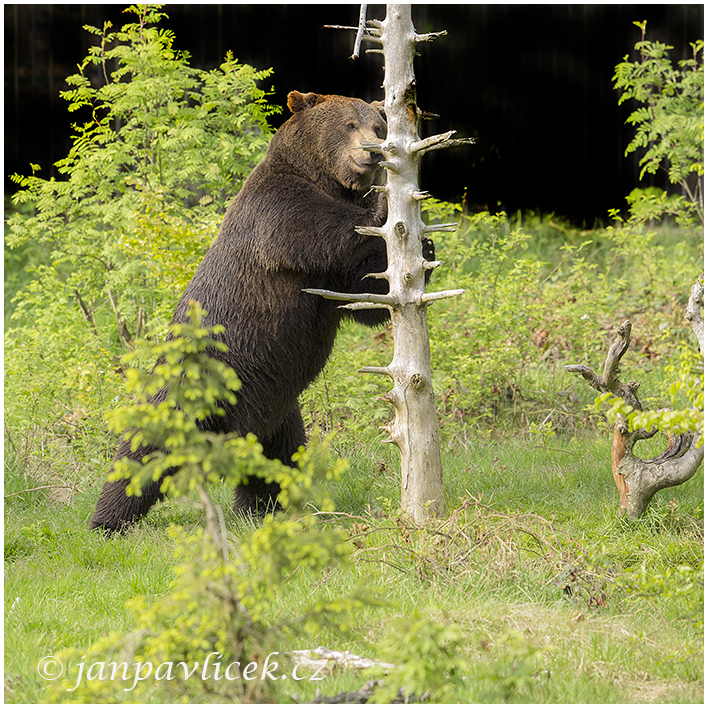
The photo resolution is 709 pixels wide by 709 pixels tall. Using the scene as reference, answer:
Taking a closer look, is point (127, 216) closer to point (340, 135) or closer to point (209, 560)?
point (340, 135)

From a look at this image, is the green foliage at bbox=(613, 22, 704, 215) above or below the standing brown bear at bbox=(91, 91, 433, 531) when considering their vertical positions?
above

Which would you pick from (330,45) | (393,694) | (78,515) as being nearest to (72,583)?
(78,515)

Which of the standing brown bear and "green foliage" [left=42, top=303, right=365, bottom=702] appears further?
the standing brown bear

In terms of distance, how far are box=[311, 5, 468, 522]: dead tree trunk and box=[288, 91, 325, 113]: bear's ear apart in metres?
0.75

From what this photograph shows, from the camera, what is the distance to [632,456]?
172 inches

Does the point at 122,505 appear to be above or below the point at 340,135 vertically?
below

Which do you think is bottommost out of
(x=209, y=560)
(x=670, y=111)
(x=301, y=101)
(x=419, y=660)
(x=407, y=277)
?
(x=419, y=660)

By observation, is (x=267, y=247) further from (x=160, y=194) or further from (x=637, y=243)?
(x=637, y=243)

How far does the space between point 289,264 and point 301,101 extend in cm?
111

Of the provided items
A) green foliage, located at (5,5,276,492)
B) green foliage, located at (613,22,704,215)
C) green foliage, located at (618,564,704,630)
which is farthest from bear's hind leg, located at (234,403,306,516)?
green foliage, located at (613,22,704,215)

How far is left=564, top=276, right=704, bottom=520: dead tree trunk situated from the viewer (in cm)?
420

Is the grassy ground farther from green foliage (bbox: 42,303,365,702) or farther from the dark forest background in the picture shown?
the dark forest background

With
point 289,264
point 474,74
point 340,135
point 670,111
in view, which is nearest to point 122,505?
point 289,264

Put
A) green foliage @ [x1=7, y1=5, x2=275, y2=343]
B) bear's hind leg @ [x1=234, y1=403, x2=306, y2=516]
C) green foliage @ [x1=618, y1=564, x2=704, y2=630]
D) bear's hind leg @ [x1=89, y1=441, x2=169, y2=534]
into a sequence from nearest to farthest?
green foliage @ [x1=618, y1=564, x2=704, y2=630] → bear's hind leg @ [x1=89, y1=441, x2=169, y2=534] → bear's hind leg @ [x1=234, y1=403, x2=306, y2=516] → green foliage @ [x1=7, y1=5, x2=275, y2=343]
